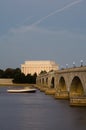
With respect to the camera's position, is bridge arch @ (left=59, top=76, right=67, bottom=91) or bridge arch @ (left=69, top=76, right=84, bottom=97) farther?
bridge arch @ (left=59, top=76, right=67, bottom=91)

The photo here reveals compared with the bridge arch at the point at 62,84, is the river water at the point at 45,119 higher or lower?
lower

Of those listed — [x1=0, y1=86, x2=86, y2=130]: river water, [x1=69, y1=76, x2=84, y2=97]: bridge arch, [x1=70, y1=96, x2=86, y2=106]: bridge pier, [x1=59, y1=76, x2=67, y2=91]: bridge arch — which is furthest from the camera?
[x1=59, y1=76, x2=67, y2=91]: bridge arch

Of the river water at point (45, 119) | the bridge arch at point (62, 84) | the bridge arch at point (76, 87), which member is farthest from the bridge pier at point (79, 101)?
the bridge arch at point (62, 84)

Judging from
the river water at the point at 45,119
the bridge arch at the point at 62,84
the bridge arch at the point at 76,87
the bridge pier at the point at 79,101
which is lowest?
the river water at the point at 45,119

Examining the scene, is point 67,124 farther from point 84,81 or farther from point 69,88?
point 69,88

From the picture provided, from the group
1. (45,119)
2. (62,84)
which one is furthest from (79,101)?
(62,84)

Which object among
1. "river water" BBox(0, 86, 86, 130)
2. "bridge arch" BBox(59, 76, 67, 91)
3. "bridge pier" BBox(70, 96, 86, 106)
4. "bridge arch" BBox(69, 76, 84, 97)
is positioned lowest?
"river water" BBox(0, 86, 86, 130)

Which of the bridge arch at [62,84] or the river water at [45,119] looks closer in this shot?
the river water at [45,119]

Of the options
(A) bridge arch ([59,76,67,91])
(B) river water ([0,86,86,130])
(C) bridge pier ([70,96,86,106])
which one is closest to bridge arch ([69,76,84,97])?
(C) bridge pier ([70,96,86,106])

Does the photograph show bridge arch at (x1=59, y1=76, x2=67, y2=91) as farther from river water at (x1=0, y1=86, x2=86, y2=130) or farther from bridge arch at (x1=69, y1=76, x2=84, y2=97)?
river water at (x1=0, y1=86, x2=86, y2=130)

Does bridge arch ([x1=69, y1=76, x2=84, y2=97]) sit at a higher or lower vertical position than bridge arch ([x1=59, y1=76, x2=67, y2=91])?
lower

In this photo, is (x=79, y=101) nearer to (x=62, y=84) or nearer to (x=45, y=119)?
(x=45, y=119)

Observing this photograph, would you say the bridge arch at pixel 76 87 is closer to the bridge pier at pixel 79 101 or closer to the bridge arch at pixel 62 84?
the bridge pier at pixel 79 101

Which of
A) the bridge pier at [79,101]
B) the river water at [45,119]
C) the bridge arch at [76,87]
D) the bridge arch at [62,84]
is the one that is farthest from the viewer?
the bridge arch at [62,84]
